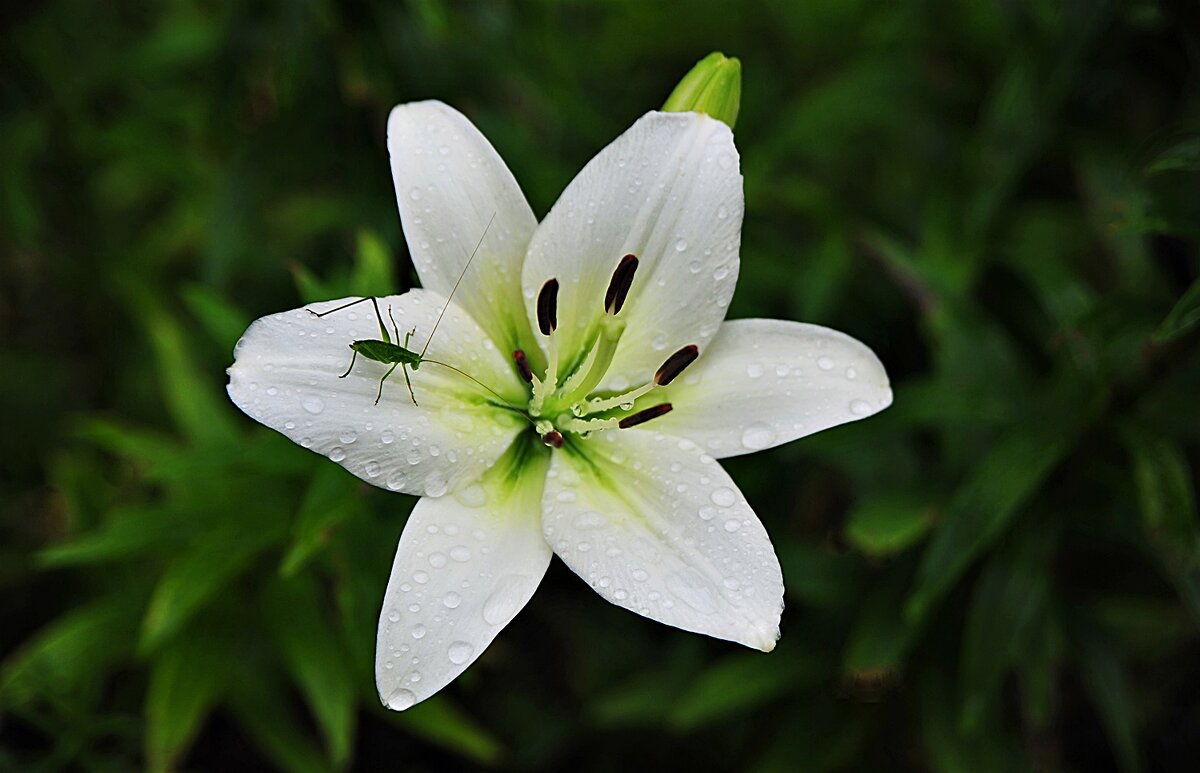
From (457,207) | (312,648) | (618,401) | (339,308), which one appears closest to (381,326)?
(339,308)

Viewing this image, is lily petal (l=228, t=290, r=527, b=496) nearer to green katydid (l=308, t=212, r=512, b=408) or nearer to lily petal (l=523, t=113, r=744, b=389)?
green katydid (l=308, t=212, r=512, b=408)

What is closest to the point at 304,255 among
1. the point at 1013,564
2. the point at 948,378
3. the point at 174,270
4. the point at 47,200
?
the point at 174,270

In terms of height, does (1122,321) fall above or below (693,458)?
below

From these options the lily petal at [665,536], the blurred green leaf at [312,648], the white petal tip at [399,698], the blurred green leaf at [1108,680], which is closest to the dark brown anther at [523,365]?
the lily petal at [665,536]

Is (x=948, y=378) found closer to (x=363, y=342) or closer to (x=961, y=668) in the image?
(x=961, y=668)

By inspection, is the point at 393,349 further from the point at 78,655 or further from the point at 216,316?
the point at 78,655

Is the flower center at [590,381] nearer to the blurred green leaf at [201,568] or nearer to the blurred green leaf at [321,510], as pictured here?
the blurred green leaf at [321,510]
